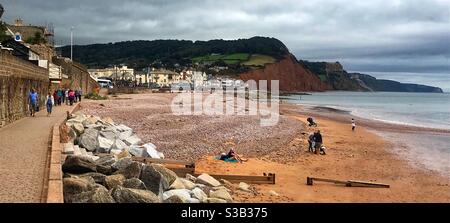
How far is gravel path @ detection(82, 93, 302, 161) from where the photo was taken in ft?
59.6

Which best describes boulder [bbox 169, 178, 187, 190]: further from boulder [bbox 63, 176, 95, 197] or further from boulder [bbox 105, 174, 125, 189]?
boulder [bbox 63, 176, 95, 197]

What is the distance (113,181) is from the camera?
350 inches

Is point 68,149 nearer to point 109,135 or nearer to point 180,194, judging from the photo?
point 109,135

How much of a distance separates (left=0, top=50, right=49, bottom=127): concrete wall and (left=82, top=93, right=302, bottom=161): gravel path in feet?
16.3

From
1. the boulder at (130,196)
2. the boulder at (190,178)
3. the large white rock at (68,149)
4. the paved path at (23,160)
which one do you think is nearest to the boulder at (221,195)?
the boulder at (190,178)

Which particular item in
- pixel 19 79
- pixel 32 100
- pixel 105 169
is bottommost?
pixel 105 169

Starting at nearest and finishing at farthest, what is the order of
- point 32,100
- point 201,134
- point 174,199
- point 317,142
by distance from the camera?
point 174,199 → point 32,100 → point 317,142 → point 201,134

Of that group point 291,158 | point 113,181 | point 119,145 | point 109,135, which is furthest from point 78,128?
point 291,158

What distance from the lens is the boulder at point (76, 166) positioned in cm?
943

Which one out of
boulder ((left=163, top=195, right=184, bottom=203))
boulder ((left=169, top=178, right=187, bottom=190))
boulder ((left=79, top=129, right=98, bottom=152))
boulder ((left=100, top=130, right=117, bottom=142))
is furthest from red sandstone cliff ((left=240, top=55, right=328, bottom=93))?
boulder ((left=163, top=195, right=184, bottom=203))

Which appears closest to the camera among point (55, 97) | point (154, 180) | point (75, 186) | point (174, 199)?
point (75, 186)

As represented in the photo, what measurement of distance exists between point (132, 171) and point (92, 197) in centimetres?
211

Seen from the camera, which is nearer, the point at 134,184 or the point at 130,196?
the point at 130,196

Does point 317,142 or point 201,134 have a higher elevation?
point 201,134
